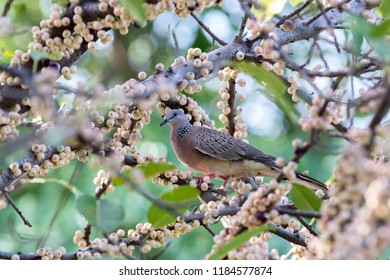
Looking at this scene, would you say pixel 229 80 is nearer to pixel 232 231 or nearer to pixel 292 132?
pixel 232 231

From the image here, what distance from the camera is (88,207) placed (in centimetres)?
149

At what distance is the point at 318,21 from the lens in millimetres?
2305

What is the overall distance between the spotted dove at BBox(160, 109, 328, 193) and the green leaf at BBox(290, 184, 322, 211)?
0.99m

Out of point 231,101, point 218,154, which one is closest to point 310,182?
point 231,101

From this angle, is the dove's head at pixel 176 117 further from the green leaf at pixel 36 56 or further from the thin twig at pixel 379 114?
the thin twig at pixel 379 114

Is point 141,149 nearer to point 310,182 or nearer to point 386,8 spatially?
point 310,182

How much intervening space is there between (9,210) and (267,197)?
3.68 metres

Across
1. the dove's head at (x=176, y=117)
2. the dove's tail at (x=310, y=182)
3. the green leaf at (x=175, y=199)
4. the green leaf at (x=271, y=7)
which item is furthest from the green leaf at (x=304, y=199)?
the dove's head at (x=176, y=117)

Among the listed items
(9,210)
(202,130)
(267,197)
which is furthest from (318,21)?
(9,210)

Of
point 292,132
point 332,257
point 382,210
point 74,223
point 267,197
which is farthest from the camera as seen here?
point 292,132

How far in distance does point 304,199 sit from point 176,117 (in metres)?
1.27

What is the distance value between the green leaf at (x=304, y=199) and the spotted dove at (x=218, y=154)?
3.24 feet

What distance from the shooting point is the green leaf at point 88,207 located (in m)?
1.47

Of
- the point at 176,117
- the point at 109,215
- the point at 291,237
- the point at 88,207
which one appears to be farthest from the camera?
the point at 176,117
